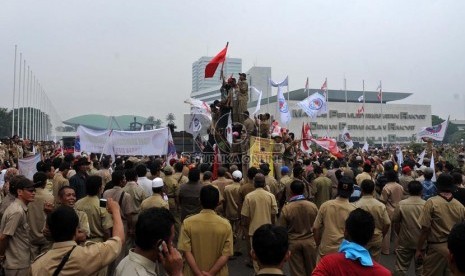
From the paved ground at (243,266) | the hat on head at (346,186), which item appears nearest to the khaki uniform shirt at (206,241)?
the hat on head at (346,186)

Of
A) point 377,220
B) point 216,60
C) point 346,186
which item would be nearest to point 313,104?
point 216,60

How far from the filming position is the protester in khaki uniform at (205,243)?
459 cm

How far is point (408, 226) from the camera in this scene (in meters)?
6.63

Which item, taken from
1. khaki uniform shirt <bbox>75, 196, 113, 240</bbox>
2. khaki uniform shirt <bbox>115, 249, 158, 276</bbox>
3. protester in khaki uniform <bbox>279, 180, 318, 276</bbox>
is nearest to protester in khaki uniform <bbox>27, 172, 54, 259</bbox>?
khaki uniform shirt <bbox>75, 196, 113, 240</bbox>

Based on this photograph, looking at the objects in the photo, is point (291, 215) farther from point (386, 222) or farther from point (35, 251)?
point (35, 251)

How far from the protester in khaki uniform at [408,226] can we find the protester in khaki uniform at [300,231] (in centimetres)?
155

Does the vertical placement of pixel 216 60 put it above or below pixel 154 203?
above

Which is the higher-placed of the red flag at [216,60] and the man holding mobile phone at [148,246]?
the red flag at [216,60]

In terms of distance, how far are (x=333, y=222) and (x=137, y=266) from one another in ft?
10.9

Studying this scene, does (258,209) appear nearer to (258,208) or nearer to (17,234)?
(258,208)

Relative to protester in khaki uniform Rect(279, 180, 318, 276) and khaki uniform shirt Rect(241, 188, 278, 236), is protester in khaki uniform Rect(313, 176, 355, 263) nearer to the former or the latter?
protester in khaki uniform Rect(279, 180, 318, 276)

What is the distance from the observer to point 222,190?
873cm

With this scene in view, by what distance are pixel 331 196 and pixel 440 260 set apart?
163 inches

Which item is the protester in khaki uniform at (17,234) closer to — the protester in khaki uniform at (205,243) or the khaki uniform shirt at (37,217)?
the khaki uniform shirt at (37,217)
